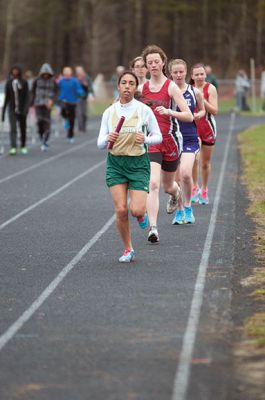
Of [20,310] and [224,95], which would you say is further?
[224,95]

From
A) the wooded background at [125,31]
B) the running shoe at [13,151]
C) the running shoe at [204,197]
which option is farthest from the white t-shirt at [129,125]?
the wooded background at [125,31]

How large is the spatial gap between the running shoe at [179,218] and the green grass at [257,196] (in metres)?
0.86

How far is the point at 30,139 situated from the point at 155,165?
20.8 meters

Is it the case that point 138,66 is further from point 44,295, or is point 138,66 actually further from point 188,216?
point 44,295

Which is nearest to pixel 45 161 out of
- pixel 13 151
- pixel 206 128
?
pixel 13 151

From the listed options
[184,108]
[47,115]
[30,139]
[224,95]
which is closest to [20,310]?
[184,108]

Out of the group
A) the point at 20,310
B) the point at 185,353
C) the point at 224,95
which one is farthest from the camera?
the point at 224,95

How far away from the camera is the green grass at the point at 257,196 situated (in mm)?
7953

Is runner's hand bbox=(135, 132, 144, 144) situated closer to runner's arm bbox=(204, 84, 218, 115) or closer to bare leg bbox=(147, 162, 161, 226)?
bare leg bbox=(147, 162, 161, 226)

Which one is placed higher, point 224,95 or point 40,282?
point 40,282

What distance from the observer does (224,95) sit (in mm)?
65500

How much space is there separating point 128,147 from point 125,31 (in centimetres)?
8288

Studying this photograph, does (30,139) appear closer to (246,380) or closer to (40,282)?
(40,282)

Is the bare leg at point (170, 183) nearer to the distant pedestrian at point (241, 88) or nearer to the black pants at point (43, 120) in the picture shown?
the black pants at point (43, 120)
